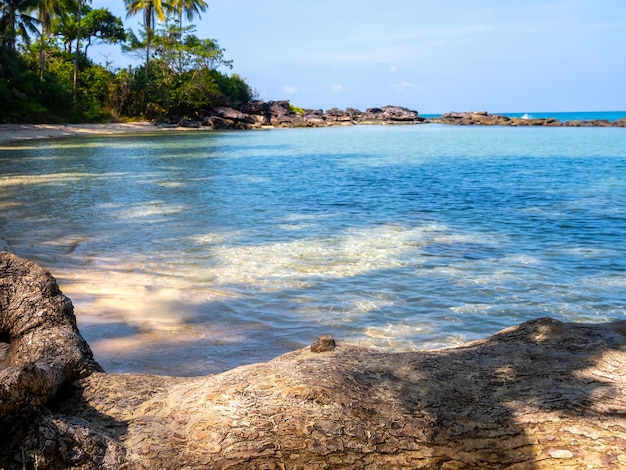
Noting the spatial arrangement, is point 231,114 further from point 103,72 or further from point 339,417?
point 339,417

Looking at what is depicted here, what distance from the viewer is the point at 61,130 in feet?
125

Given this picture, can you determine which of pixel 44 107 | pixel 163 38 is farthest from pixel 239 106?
pixel 44 107

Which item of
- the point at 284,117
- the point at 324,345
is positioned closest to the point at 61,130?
the point at 284,117

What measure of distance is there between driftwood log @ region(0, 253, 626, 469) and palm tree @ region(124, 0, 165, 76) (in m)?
53.4

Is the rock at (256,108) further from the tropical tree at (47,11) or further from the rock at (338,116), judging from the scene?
the tropical tree at (47,11)

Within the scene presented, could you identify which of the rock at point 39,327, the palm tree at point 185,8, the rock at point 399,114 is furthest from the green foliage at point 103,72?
the rock at point 39,327

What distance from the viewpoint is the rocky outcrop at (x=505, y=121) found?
65438mm

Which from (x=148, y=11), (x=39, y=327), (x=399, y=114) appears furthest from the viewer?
(x=399, y=114)

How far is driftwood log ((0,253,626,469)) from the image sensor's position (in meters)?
1.83

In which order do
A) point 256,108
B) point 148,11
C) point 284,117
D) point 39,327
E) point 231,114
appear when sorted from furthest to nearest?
point 284,117 → point 256,108 → point 231,114 → point 148,11 → point 39,327

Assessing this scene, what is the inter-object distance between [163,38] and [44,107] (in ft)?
58.6

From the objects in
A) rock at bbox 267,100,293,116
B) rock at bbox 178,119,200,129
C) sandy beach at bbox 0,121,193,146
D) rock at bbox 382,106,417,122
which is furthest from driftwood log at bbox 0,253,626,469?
rock at bbox 382,106,417,122

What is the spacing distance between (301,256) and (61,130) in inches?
1377

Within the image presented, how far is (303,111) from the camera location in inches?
2968
